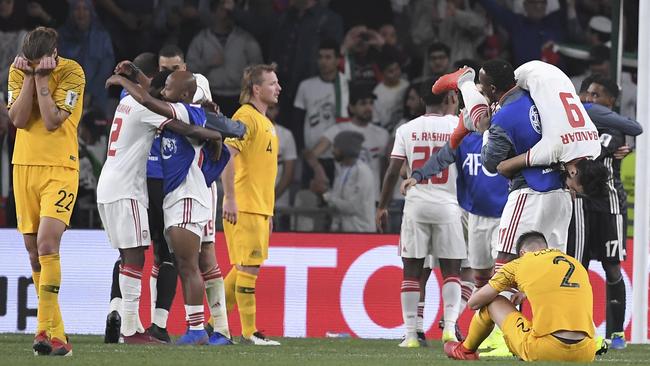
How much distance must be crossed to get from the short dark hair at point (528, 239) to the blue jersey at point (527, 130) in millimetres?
644

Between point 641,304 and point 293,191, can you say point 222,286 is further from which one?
point 293,191

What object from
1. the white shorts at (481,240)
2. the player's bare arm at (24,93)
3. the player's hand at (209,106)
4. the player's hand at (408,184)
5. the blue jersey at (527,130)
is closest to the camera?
the player's bare arm at (24,93)

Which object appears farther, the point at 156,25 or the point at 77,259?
the point at 156,25

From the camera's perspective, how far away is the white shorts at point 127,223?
11.1 metres

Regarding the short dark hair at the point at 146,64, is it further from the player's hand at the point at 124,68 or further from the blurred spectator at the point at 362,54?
the blurred spectator at the point at 362,54

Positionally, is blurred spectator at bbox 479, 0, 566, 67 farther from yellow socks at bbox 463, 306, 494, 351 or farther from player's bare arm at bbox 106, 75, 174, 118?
yellow socks at bbox 463, 306, 494, 351

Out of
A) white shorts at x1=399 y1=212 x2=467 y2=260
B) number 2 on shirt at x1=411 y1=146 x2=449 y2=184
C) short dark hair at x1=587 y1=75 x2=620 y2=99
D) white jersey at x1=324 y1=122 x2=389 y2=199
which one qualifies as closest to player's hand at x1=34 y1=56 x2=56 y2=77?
number 2 on shirt at x1=411 y1=146 x2=449 y2=184

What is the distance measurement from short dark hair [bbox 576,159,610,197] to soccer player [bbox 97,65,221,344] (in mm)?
3053

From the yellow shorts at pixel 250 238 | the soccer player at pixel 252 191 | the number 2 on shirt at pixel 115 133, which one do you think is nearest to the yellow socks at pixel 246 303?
the soccer player at pixel 252 191

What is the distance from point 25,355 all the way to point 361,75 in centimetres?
864

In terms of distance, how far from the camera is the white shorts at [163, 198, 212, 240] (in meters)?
10.9

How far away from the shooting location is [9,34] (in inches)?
678

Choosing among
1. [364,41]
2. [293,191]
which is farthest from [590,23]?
[293,191]

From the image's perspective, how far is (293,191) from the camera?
16750mm
